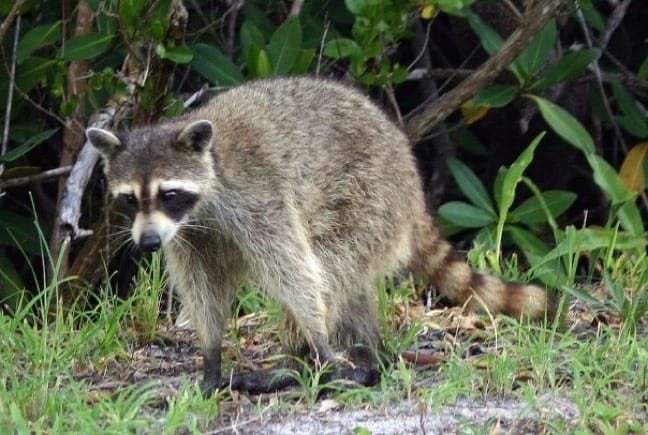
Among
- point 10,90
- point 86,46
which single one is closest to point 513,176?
point 86,46

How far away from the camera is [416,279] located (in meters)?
5.46

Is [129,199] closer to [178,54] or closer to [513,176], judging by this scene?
[178,54]

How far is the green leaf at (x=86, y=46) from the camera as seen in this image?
5.81m

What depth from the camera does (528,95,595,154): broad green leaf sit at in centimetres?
618

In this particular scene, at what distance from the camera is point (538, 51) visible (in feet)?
21.0

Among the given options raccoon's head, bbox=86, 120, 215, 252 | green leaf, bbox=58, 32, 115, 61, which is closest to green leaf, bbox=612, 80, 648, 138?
green leaf, bbox=58, 32, 115, 61

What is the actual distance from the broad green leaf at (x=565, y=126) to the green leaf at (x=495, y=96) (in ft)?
0.57

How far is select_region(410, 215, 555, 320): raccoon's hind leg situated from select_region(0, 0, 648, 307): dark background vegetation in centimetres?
56

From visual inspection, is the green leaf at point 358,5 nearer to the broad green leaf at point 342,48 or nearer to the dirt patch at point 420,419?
the broad green leaf at point 342,48

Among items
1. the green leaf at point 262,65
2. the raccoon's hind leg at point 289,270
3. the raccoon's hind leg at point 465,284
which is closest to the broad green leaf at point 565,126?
the raccoon's hind leg at point 465,284

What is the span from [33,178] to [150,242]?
1869mm

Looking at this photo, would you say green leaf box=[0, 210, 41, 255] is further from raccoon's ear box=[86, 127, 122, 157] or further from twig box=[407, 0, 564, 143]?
twig box=[407, 0, 564, 143]

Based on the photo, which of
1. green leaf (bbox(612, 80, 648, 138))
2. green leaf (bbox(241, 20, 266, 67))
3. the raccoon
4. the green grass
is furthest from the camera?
green leaf (bbox(612, 80, 648, 138))

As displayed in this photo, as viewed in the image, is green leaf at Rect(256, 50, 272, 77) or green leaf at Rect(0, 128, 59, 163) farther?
green leaf at Rect(256, 50, 272, 77)
